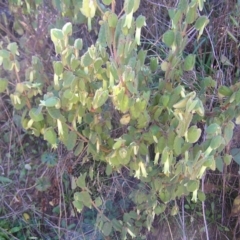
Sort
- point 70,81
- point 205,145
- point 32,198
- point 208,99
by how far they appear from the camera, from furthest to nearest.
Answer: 1. point 32,198
2. point 208,99
3. point 205,145
4. point 70,81

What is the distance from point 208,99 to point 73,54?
648 mm


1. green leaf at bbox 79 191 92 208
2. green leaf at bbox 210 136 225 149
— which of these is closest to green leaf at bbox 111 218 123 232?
green leaf at bbox 79 191 92 208

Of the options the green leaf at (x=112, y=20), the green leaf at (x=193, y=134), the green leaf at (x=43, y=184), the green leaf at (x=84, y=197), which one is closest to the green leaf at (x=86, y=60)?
the green leaf at (x=112, y=20)

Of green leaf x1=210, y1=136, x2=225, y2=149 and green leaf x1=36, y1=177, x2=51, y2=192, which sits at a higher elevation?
green leaf x1=210, y1=136, x2=225, y2=149

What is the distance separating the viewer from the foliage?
135 centimetres

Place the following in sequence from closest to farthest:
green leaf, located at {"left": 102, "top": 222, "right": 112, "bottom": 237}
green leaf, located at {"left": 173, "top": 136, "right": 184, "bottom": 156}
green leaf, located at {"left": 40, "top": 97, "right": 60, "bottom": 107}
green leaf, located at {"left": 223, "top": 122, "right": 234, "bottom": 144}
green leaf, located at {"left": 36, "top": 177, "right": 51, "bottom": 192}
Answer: green leaf, located at {"left": 40, "top": 97, "right": 60, "bottom": 107}, green leaf, located at {"left": 173, "top": 136, "right": 184, "bottom": 156}, green leaf, located at {"left": 223, "top": 122, "right": 234, "bottom": 144}, green leaf, located at {"left": 102, "top": 222, "right": 112, "bottom": 237}, green leaf, located at {"left": 36, "top": 177, "right": 51, "bottom": 192}

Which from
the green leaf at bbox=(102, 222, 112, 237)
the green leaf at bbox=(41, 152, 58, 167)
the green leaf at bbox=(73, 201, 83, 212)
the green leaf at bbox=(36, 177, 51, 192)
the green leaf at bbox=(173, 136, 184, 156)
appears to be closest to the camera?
the green leaf at bbox=(173, 136, 184, 156)

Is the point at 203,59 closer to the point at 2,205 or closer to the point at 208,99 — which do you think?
the point at 208,99

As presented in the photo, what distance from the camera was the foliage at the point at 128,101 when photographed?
53.0 inches

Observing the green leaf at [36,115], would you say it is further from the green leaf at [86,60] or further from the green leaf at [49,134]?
the green leaf at [86,60]

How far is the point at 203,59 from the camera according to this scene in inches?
80.0

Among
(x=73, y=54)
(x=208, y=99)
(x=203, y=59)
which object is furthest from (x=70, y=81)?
(x=203, y=59)

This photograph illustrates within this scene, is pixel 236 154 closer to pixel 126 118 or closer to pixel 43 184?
pixel 126 118

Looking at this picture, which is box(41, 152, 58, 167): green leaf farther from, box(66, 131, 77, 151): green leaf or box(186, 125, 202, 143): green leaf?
box(186, 125, 202, 143): green leaf
